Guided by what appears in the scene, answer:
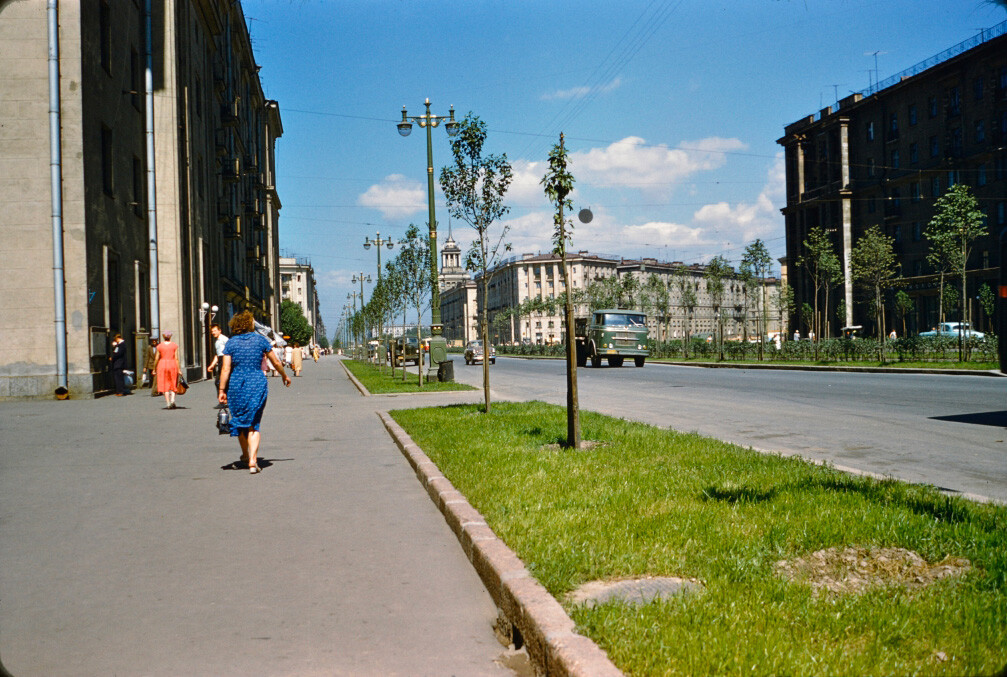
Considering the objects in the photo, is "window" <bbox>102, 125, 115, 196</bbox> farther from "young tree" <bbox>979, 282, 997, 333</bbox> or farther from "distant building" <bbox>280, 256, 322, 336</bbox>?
"distant building" <bbox>280, 256, 322, 336</bbox>

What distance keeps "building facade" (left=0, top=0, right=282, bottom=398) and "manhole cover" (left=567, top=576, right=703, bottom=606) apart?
19661 mm

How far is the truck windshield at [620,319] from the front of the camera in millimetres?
36188

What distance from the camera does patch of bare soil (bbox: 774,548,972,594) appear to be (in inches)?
153

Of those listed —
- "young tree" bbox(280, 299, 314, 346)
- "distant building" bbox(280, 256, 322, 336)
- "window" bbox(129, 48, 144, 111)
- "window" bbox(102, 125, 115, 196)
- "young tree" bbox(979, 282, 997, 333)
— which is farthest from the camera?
"distant building" bbox(280, 256, 322, 336)

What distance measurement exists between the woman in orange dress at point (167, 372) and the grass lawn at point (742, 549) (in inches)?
444

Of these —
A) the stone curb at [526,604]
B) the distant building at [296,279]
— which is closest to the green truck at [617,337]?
the stone curb at [526,604]

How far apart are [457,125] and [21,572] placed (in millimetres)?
10143

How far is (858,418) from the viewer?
11789 millimetres

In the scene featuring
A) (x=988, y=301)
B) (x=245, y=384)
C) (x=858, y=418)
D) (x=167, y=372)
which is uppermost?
(x=988, y=301)

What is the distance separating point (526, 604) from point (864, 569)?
1.73 meters

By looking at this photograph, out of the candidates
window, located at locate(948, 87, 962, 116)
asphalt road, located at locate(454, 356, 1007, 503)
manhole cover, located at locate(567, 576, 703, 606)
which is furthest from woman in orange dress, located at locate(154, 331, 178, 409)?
window, located at locate(948, 87, 962, 116)

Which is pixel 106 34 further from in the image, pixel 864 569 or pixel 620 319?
pixel 864 569

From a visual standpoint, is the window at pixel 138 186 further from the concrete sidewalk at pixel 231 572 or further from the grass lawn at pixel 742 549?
the grass lawn at pixel 742 549

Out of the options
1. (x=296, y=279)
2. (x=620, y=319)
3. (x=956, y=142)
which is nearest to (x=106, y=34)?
(x=620, y=319)
